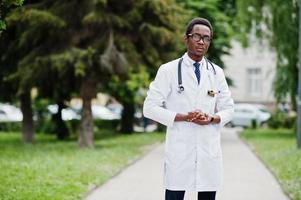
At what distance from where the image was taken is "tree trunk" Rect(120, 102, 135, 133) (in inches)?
1462

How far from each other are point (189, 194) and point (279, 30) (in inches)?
739

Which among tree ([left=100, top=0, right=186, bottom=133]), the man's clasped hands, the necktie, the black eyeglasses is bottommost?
the man's clasped hands

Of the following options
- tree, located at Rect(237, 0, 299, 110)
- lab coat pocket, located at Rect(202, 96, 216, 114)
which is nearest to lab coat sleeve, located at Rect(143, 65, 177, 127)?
lab coat pocket, located at Rect(202, 96, 216, 114)

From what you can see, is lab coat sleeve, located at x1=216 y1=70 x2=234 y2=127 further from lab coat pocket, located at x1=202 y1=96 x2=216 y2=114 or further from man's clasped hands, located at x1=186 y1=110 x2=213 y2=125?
man's clasped hands, located at x1=186 y1=110 x2=213 y2=125

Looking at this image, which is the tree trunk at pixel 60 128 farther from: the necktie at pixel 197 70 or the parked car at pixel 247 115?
the necktie at pixel 197 70

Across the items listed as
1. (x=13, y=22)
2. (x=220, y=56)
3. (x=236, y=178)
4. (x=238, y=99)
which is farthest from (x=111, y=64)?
(x=238, y=99)

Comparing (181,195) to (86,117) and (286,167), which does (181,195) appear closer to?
(286,167)

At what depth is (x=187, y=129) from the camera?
5.69 meters

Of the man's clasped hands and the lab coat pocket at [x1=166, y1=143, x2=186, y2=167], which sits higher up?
the man's clasped hands

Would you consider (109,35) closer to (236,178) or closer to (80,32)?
(80,32)

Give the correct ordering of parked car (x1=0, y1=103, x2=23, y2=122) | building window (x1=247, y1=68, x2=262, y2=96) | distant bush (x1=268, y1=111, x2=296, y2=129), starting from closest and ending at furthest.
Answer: distant bush (x1=268, y1=111, x2=296, y2=129) < parked car (x1=0, y1=103, x2=23, y2=122) < building window (x1=247, y1=68, x2=262, y2=96)

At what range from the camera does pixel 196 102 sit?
18.7 feet

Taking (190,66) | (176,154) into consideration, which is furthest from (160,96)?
(176,154)

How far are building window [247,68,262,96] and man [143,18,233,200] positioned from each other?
56.2 m
